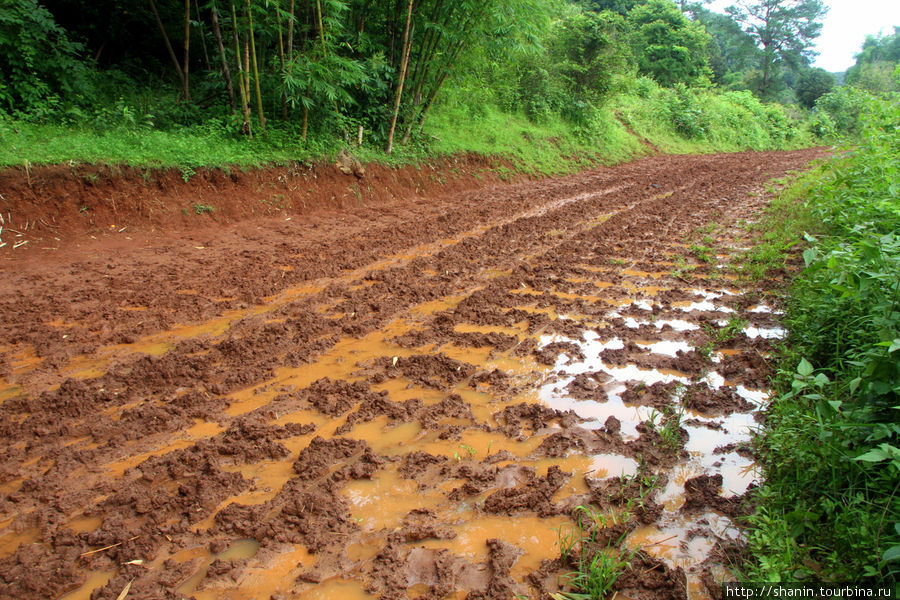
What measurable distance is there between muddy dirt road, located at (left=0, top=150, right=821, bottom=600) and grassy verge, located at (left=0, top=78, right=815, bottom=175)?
6.63 ft

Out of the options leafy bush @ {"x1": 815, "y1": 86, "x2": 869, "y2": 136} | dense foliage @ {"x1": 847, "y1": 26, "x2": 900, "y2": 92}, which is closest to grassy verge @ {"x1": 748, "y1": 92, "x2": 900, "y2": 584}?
leafy bush @ {"x1": 815, "y1": 86, "x2": 869, "y2": 136}

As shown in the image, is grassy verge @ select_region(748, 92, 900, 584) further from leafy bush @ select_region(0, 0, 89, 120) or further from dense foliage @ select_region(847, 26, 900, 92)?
dense foliage @ select_region(847, 26, 900, 92)

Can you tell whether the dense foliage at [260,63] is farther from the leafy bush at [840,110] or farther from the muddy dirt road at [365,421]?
the leafy bush at [840,110]

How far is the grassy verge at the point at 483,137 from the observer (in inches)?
290

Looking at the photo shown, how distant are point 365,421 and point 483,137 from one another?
11.8 metres

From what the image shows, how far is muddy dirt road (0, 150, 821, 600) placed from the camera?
2.26 m

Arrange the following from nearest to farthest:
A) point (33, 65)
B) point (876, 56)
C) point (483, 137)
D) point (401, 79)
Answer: point (33, 65) < point (401, 79) < point (483, 137) < point (876, 56)

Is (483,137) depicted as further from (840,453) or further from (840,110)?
(840,110)

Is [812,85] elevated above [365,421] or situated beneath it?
elevated above

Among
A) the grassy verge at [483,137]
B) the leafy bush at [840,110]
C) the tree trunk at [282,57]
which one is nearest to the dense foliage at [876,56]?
the leafy bush at [840,110]

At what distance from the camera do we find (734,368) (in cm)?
391

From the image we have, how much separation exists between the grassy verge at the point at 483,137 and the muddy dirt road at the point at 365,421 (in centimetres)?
202

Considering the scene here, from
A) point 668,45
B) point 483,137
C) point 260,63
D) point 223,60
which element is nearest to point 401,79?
point 260,63

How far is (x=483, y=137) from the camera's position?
1380 cm
